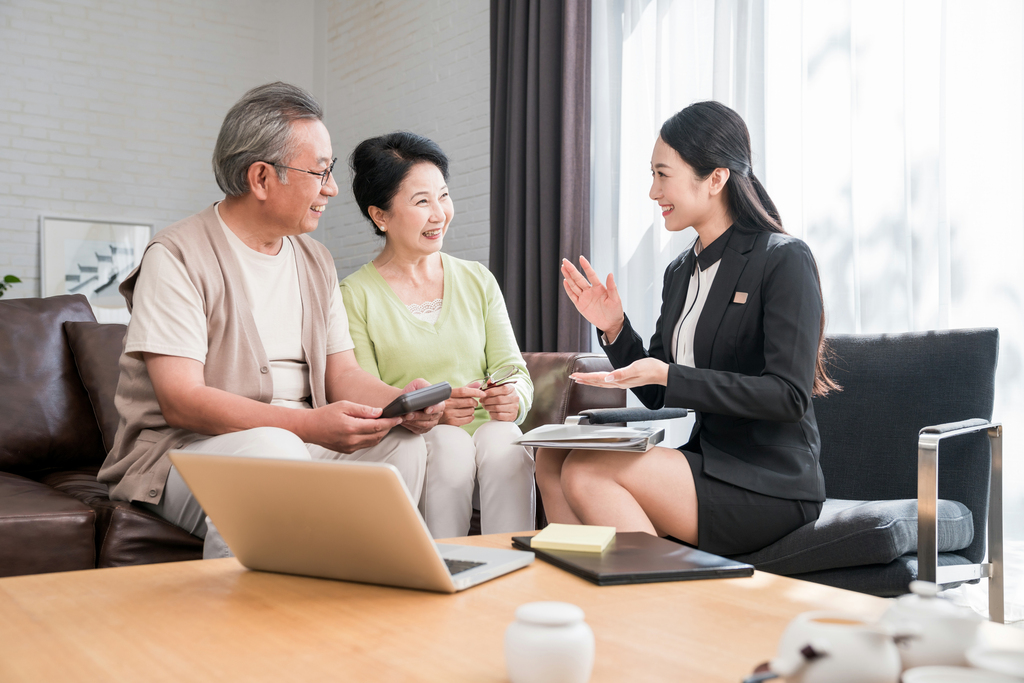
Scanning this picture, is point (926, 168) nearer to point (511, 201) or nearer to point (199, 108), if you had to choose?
point (511, 201)

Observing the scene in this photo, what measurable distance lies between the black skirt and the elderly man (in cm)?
63

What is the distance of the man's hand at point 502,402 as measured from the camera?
212cm

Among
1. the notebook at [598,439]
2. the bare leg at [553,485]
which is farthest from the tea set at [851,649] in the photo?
the bare leg at [553,485]

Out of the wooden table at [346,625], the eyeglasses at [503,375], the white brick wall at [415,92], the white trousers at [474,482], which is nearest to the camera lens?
the wooden table at [346,625]

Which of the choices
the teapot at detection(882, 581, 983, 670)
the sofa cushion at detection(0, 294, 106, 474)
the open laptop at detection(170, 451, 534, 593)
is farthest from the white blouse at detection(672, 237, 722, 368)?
the sofa cushion at detection(0, 294, 106, 474)

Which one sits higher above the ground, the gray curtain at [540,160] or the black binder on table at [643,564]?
the gray curtain at [540,160]

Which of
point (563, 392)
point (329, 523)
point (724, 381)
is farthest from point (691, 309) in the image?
point (329, 523)

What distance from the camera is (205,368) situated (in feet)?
5.71

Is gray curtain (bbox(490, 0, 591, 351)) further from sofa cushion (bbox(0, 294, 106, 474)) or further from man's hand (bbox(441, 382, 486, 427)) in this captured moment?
sofa cushion (bbox(0, 294, 106, 474))

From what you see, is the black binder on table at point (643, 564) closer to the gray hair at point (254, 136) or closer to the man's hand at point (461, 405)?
the man's hand at point (461, 405)

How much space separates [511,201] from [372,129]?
182 centimetres

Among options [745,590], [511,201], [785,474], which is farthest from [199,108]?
[745,590]

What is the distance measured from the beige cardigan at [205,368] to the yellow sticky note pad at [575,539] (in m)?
0.85

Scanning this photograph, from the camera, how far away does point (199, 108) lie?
5.44 meters
